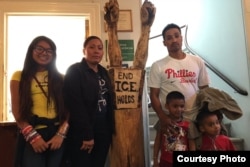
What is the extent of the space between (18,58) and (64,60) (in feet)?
1.40

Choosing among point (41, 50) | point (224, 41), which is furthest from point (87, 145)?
point (224, 41)

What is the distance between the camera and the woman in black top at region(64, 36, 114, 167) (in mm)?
1798

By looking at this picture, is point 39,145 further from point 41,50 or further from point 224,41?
point 224,41

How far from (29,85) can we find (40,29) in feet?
4.88

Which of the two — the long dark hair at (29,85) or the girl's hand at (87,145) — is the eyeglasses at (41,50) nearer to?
the long dark hair at (29,85)

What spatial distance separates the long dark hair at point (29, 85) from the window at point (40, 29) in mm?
961

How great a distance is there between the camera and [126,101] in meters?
2.10

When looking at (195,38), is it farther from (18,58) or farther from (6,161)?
(6,161)

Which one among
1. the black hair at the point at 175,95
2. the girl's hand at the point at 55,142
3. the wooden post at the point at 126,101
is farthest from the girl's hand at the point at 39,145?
the black hair at the point at 175,95

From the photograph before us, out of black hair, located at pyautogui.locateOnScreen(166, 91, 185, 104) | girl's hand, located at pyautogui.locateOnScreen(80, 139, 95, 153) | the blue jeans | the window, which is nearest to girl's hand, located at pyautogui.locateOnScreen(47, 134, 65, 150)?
the blue jeans

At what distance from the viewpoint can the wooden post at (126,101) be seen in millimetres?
2055

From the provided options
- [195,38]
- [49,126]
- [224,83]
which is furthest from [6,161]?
[195,38]

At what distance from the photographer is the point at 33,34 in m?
3.16

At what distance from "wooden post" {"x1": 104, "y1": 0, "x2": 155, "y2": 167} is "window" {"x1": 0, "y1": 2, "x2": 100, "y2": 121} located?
73cm
